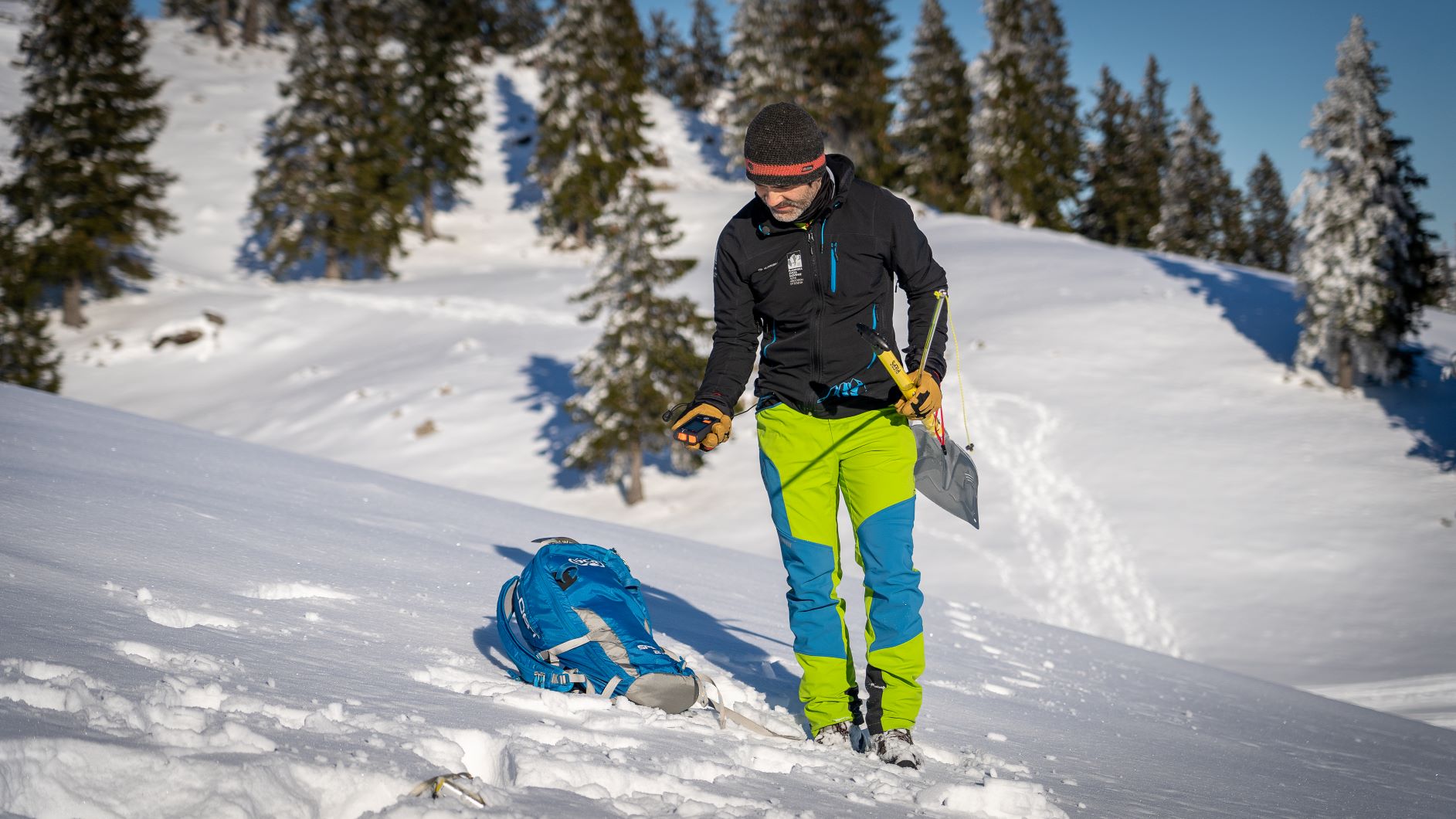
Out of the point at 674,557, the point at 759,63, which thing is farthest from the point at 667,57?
the point at 674,557

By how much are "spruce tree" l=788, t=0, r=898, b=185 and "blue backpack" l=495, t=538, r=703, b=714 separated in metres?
36.9

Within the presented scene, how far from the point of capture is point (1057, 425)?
71.5 feet

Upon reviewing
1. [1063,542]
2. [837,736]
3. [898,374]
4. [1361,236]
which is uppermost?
[1361,236]

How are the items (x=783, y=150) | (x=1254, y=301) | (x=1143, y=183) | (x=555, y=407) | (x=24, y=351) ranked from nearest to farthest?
(x=783, y=150) < (x=24, y=351) < (x=555, y=407) < (x=1254, y=301) < (x=1143, y=183)

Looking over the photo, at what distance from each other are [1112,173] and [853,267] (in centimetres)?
5494

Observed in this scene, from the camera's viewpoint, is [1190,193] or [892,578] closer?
[892,578]

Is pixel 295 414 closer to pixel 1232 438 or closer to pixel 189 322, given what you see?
pixel 189 322

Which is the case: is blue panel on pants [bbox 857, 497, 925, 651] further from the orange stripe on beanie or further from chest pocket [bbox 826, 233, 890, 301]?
the orange stripe on beanie

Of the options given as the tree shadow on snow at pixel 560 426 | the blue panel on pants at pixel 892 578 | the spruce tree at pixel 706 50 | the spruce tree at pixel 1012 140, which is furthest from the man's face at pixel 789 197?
Result: the spruce tree at pixel 706 50

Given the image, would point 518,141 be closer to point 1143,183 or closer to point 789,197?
point 1143,183

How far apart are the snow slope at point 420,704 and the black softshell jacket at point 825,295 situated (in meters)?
1.34

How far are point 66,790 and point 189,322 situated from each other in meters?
33.7

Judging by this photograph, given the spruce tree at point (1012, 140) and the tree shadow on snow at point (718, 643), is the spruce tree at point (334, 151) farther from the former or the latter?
the tree shadow on snow at point (718, 643)

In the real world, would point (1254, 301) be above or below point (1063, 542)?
above
